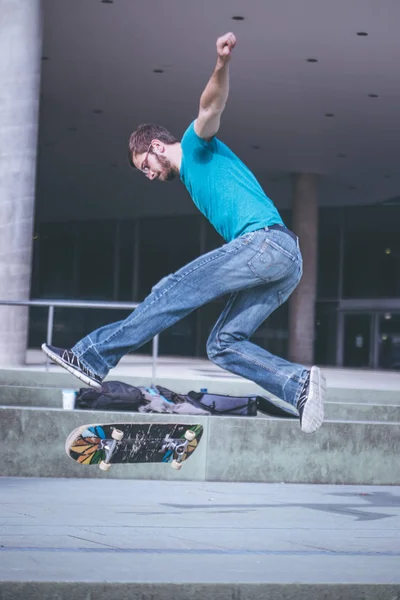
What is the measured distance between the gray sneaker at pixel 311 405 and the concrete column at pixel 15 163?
1047cm

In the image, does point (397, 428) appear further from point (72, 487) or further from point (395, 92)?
point (395, 92)

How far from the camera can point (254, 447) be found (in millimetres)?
8562

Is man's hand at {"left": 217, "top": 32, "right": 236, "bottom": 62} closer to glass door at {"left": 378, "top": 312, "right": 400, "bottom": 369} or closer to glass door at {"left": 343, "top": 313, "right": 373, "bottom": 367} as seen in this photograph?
glass door at {"left": 378, "top": 312, "right": 400, "bottom": 369}

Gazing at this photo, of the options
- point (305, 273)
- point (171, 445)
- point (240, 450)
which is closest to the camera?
point (171, 445)

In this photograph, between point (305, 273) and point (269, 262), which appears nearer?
point (269, 262)

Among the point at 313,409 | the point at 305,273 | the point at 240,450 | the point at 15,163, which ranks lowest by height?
the point at 240,450

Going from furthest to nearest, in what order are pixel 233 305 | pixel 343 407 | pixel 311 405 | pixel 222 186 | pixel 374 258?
pixel 374 258 < pixel 343 407 < pixel 233 305 < pixel 311 405 < pixel 222 186

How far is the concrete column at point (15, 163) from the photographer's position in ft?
51.0

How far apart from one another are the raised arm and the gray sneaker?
1.55 metres

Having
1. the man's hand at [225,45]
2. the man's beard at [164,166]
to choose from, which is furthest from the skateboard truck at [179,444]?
the man's hand at [225,45]

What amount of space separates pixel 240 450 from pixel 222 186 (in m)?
3.95

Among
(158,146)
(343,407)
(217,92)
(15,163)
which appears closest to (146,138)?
(158,146)

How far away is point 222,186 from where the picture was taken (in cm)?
507

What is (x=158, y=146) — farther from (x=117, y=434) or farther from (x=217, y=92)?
(x=117, y=434)
